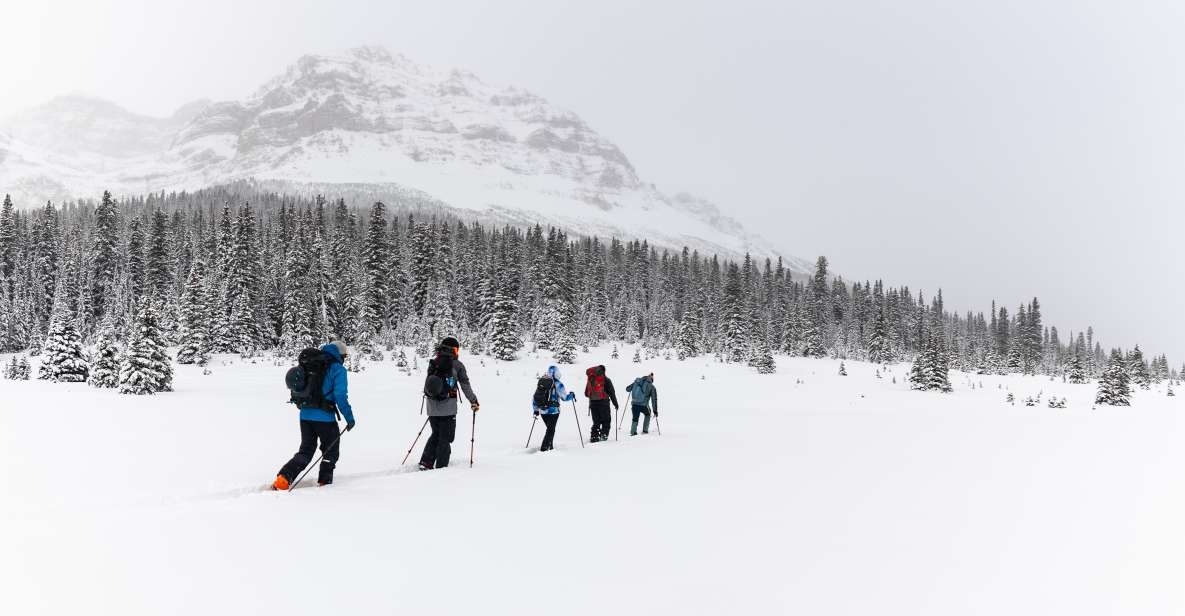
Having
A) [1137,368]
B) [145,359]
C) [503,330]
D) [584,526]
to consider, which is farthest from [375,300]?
[1137,368]

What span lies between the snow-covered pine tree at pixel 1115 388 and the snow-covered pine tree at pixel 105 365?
47.3m

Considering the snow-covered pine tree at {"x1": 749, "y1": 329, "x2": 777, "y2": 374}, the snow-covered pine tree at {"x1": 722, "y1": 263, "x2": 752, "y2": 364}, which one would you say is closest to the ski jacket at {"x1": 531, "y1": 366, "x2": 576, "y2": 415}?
the snow-covered pine tree at {"x1": 749, "y1": 329, "x2": 777, "y2": 374}

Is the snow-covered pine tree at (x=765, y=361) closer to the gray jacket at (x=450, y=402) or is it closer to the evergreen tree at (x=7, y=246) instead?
the gray jacket at (x=450, y=402)

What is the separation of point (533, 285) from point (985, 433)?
55126mm

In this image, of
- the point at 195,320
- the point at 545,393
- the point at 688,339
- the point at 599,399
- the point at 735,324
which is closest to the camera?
the point at 545,393

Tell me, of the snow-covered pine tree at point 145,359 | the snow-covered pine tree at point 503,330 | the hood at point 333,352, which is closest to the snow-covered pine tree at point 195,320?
the snow-covered pine tree at point 145,359

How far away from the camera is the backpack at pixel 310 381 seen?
8266mm

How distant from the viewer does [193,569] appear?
4.62 meters

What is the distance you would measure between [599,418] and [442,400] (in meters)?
Result: 6.15

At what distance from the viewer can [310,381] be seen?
329 inches

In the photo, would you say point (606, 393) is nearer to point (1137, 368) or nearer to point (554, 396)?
point (554, 396)

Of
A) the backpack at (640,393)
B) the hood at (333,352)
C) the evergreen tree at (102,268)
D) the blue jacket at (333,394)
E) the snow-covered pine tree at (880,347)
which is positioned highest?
the evergreen tree at (102,268)

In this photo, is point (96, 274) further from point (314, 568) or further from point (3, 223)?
point (314, 568)

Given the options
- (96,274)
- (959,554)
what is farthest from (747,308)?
(96,274)
